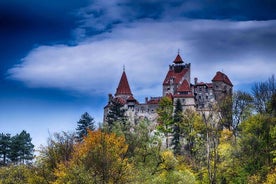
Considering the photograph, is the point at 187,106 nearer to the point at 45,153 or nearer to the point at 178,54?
the point at 178,54

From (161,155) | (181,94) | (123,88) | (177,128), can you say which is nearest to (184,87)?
(181,94)

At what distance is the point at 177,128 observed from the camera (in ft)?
285

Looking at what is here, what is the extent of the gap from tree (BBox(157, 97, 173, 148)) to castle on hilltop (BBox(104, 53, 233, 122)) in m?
1.83

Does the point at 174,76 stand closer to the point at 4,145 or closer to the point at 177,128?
the point at 177,128

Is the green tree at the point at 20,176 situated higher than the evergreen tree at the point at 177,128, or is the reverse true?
the evergreen tree at the point at 177,128

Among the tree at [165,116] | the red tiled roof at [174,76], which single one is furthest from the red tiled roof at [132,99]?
the red tiled roof at [174,76]

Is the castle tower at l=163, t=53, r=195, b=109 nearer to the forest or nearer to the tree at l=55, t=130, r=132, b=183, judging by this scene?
the forest

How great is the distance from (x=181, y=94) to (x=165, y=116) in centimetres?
801

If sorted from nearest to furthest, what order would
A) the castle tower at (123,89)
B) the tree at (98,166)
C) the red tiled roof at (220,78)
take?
the tree at (98,166), the red tiled roof at (220,78), the castle tower at (123,89)

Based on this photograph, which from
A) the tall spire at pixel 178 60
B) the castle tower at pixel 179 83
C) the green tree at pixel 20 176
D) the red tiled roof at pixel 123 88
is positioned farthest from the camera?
the tall spire at pixel 178 60

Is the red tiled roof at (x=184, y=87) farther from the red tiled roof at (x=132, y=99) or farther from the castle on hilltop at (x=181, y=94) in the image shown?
the red tiled roof at (x=132, y=99)

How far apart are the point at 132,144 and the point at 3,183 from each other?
18.2 meters

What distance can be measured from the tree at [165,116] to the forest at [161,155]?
1268cm

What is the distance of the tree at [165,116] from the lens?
92.6 m
